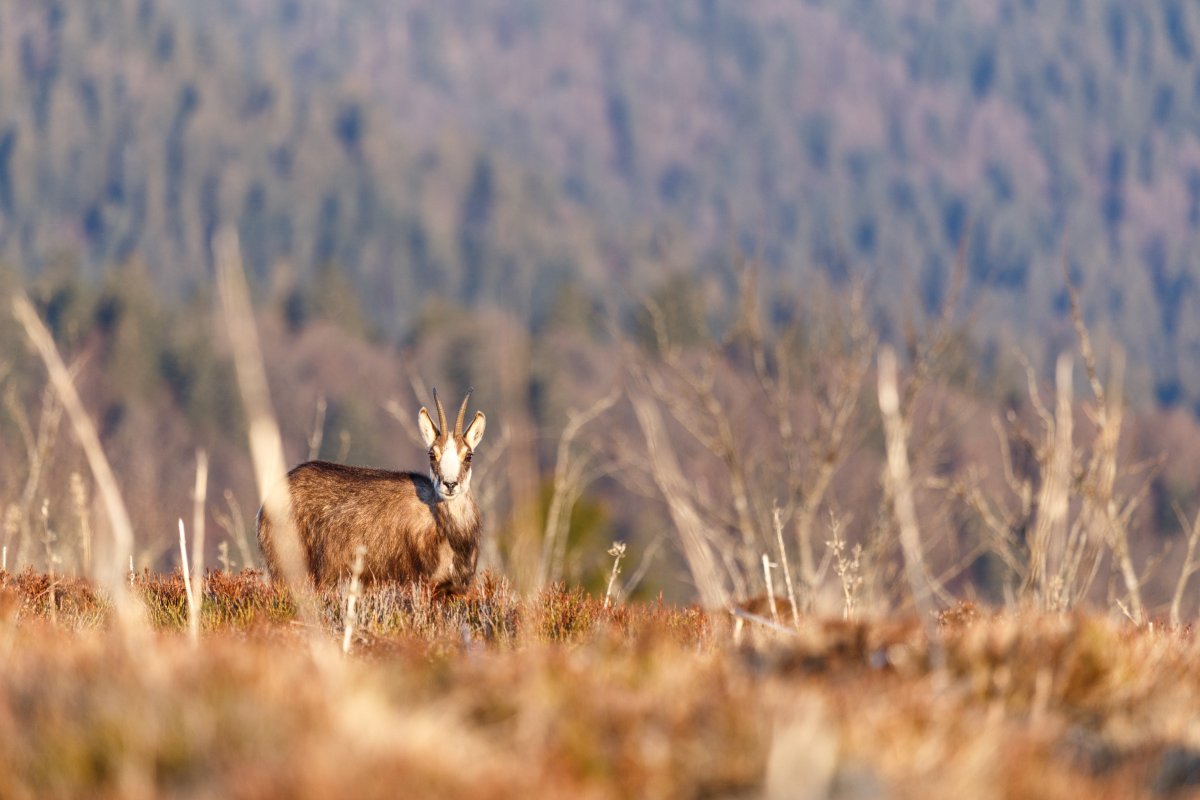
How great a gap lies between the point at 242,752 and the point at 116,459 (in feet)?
188

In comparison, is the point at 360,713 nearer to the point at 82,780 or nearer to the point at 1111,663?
the point at 82,780

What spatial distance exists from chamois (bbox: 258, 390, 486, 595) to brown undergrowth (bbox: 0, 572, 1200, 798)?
3909 millimetres

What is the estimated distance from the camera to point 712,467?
4800 centimetres

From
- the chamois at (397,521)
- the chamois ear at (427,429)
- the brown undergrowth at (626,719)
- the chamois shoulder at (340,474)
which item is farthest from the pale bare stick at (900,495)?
the chamois shoulder at (340,474)

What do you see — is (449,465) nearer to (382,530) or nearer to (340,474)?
(382,530)

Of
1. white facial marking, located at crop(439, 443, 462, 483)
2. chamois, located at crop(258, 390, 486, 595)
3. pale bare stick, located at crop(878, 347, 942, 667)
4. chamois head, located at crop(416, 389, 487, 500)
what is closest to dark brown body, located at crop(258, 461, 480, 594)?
chamois, located at crop(258, 390, 486, 595)

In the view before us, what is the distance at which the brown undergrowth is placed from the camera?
327 centimetres

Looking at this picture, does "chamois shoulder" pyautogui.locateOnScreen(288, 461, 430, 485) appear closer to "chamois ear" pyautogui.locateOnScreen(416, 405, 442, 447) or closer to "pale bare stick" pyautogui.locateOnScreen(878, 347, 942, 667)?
"chamois ear" pyautogui.locateOnScreen(416, 405, 442, 447)

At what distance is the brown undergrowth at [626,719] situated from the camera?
327cm

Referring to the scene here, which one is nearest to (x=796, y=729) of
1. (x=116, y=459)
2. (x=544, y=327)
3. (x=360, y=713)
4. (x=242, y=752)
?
(x=360, y=713)

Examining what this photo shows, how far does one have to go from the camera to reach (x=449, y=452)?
912 cm

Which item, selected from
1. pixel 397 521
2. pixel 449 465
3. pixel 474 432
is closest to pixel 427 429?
pixel 474 432

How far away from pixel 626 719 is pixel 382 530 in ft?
19.1

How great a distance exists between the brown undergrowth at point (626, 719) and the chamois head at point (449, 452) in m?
3.81
